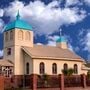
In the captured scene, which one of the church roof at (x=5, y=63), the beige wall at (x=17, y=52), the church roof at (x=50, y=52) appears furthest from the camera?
the beige wall at (x=17, y=52)

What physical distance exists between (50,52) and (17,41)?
5.86 meters

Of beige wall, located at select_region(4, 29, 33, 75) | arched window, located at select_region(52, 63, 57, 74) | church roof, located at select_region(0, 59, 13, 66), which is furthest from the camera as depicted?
arched window, located at select_region(52, 63, 57, 74)

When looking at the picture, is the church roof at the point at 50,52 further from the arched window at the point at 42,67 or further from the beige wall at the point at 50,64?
the arched window at the point at 42,67

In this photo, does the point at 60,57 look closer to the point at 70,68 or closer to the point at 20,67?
the point at 70,68

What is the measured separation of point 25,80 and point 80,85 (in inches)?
303

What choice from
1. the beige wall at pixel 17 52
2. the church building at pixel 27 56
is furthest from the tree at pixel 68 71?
the beige wall at pixel 17 52

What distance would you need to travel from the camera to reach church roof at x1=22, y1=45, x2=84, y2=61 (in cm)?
5729

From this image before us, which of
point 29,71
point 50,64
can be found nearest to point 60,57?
point 50,64

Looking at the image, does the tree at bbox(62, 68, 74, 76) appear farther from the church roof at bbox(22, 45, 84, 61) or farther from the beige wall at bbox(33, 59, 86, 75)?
the church roof at bbox(22, 45, 84, 61)

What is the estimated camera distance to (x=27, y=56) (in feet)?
189

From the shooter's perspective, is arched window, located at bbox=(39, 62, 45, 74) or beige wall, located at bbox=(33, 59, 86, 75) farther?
arched window, located at bbox=(39, 62, 45, 74)

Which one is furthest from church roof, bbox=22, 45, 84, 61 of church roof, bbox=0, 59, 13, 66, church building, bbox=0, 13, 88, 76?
church roof, bbox=0, 59, 13, 66

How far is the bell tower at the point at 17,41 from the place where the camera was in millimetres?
57781

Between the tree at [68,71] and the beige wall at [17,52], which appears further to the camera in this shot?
the tree at [68,71]
